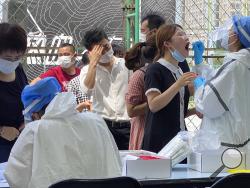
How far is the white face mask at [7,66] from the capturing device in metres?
2.66

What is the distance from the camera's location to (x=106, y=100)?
3602 mm

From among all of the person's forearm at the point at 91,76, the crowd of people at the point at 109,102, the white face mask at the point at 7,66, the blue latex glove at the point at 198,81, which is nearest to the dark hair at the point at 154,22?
the crowd of people at the point at 109,102

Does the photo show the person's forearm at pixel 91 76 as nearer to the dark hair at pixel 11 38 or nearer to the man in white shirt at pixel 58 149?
the dark hair at pixel 11 38

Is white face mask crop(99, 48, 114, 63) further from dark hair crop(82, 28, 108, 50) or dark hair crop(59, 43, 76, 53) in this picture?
dark hair crop(59, 43, 76, 53)

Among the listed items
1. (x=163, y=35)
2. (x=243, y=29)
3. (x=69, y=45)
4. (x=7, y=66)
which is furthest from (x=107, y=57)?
(x=243, y=29)

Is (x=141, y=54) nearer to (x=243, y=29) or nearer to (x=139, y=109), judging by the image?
(x=139, y=109)

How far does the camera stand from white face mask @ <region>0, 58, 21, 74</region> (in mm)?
2657

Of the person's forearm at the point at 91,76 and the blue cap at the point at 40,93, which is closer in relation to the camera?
the blue cap at the point at 40,93

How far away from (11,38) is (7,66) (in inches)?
6.7

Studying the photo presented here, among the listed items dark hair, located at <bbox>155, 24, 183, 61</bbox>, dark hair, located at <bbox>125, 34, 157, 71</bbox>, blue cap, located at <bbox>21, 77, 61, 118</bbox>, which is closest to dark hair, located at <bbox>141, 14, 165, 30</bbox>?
dark hair, located at <bbox>125, 34, 157, 71</bbox>

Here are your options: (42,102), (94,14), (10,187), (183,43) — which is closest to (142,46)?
(183,43)

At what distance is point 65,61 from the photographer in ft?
13.5

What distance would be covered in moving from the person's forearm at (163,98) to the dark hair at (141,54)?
515mm

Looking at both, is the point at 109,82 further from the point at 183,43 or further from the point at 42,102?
the point at 42,102
